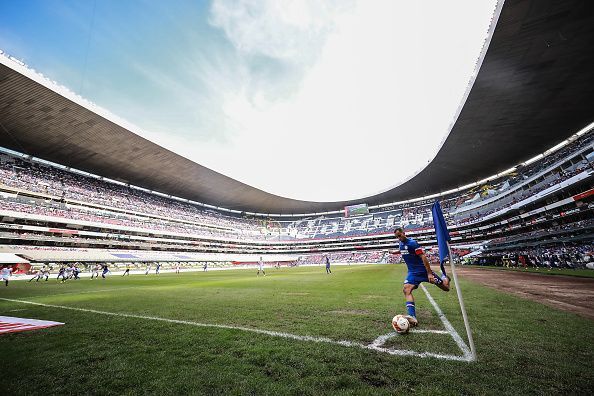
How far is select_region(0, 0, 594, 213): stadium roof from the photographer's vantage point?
69.8ft

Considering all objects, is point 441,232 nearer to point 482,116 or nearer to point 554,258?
point 554,258

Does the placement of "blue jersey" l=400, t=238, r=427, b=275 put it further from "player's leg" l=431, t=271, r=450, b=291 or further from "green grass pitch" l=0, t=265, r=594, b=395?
"green grass pitch" l=0, t=265, r=594, b=395

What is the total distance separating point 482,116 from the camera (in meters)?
32.3

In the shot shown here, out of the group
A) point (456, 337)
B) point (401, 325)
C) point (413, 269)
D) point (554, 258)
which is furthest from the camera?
point (554, 258)

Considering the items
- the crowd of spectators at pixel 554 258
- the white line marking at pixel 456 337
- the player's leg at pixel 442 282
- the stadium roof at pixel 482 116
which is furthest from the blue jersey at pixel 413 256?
the crowd of spectators at pixel 554 258

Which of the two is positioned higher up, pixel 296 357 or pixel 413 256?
pixel 413 256

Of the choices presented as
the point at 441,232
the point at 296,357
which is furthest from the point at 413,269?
the point at 296,357

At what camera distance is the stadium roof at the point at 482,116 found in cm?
2128

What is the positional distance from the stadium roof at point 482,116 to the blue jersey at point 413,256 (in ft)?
76.6

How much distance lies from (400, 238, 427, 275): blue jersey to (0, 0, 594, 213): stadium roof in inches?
919

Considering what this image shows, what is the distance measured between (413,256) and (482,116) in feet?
115

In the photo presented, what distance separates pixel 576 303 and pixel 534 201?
38635mm

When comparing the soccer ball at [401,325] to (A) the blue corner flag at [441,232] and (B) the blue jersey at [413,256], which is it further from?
(A) the blue corner flag at [441,232]

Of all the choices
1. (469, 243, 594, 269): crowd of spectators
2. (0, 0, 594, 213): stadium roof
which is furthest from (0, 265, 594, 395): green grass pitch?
(0, 0, 594, 213): stadium roof
